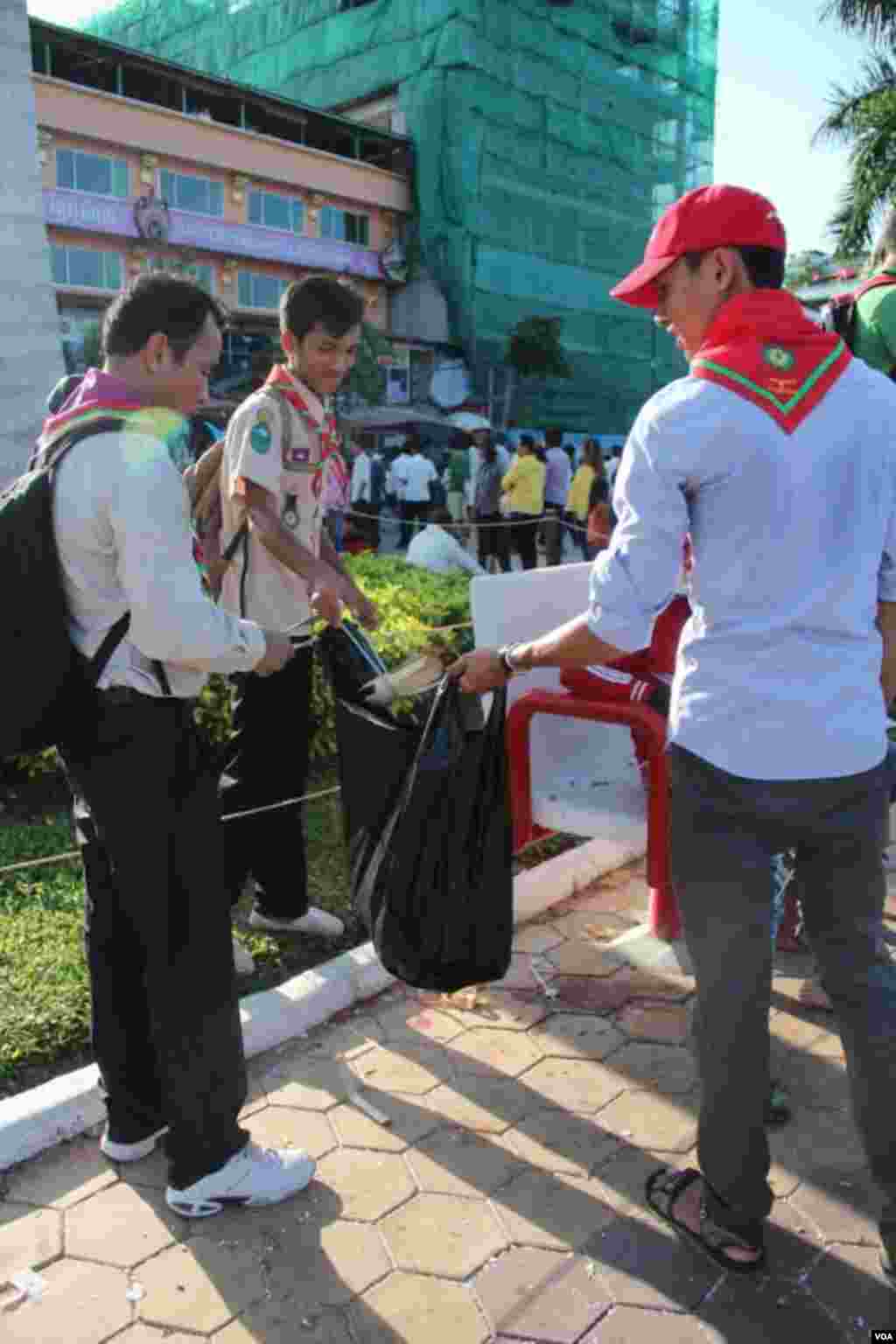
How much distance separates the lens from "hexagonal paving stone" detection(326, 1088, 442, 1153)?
2635 millimetres

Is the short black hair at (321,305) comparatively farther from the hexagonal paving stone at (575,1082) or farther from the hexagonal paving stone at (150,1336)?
the hexagonal paving stone at (150,1336)

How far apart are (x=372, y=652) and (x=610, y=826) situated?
40.1 inches

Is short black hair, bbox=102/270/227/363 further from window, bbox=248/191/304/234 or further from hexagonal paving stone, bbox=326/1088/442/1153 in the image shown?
window, bbox=248/191/304/234

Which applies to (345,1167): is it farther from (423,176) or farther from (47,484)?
(423,176)

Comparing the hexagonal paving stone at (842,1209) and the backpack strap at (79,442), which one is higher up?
the backpack strap at (79,442)

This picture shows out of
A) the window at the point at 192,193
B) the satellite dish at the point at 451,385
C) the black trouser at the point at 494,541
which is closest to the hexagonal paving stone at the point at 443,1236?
the black trouser at the point at 494,541

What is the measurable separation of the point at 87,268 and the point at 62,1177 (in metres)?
33.6

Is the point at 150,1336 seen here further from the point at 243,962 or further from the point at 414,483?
the point at 414,483

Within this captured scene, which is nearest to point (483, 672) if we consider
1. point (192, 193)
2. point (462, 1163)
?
point (462, 1163)

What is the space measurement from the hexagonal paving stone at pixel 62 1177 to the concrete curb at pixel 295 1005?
0.11 feet

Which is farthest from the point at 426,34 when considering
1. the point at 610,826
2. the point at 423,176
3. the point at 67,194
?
the point at 610,826

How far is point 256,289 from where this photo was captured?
36.9 meters

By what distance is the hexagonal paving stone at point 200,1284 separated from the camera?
2096 millimetres

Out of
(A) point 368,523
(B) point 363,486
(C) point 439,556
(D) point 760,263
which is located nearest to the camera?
(D) point 760,263
